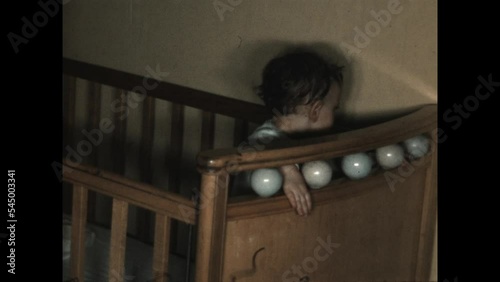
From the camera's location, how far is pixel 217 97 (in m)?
2.67

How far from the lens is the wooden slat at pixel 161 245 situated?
71.8 inches

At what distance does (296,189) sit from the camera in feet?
6.16

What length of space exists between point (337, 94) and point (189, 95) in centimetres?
62

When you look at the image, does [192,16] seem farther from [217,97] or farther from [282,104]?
[282,104]

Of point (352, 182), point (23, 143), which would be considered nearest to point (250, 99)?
point (352, 182)

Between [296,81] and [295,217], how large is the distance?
1.22ft

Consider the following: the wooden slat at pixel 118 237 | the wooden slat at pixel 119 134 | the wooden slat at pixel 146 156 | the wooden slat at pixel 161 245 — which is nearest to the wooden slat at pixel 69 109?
the wooden slat at pixel 119 134

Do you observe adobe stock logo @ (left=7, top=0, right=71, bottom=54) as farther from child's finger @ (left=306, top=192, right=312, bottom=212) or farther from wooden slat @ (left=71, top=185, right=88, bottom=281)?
child's finger @ (left=306, top=192, right=312, bottom=212)

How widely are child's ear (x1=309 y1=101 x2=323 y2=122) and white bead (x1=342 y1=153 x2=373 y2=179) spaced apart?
→ 19 centimetres

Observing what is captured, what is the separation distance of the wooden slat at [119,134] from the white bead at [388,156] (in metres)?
1.04

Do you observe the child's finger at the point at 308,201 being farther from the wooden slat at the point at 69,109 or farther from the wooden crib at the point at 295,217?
the wooden slat at the point at 69,109

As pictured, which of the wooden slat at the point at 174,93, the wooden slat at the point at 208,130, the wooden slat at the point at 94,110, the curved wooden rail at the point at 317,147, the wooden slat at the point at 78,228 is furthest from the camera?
the wooden slat at the point at 94,110

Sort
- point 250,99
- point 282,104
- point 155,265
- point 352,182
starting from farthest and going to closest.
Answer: point 250,99 < point 282,104 < point 352,182 < point 155,265

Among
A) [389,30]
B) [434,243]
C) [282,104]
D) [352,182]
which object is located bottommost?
[434,243]
